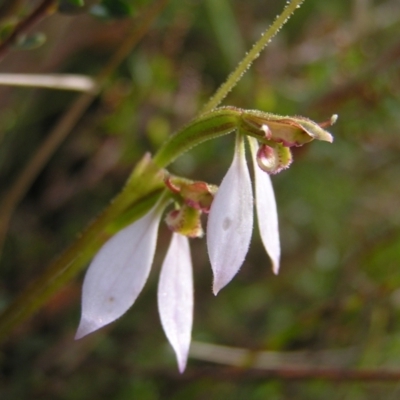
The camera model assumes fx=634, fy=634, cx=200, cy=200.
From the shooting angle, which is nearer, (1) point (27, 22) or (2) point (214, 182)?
(1) point (27, 22)

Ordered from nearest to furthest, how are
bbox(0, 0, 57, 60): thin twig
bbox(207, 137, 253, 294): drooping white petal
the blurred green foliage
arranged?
1. bbox(207, 137, 253, 294): drooping white petal
2. bbox(0, 0, 57, 60): thin twig
3. the blurred green foliage

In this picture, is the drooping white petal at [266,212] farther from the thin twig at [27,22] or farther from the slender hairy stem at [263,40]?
the thin twig at [27,22]

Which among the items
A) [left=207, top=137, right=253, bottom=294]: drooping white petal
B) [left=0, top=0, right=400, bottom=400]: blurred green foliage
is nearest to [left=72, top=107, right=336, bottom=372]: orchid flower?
[left=207, top=137, right=253, bottom=294]: drooping white petal

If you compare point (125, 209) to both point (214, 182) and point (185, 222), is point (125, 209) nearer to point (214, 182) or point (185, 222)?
point (185, 222)

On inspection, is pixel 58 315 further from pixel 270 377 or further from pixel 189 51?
pixel 189 51

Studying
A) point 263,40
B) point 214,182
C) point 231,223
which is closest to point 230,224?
point 231,223

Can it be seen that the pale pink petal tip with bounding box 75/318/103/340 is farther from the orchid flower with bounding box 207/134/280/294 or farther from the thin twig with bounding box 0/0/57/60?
the thin twig with bounding box 0/0/57/60
